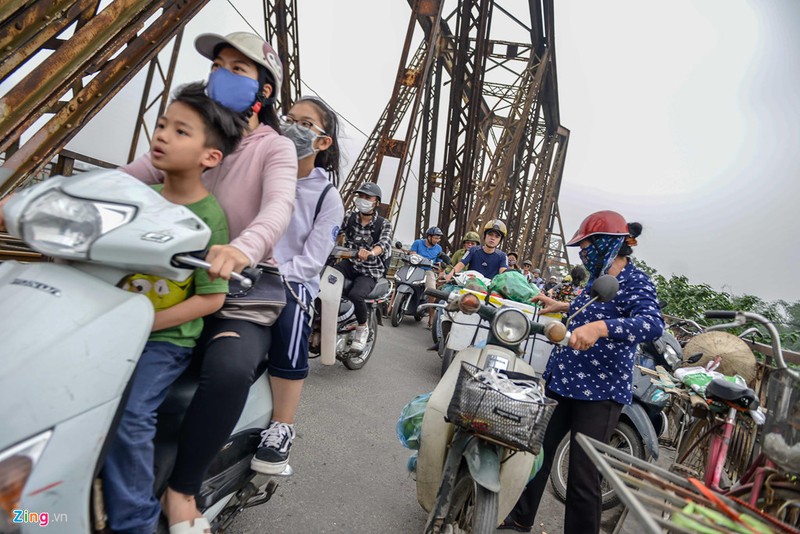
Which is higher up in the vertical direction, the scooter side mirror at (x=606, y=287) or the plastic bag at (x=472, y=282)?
the scooter side mirror at (x=606, y=287)

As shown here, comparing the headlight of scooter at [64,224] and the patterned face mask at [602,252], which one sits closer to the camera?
the headlight of scooter at [64,224]

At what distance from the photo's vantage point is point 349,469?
2938 millimetres

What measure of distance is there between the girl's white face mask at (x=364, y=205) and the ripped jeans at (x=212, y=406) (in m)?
3.45

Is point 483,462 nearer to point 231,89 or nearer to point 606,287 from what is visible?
point 606,287

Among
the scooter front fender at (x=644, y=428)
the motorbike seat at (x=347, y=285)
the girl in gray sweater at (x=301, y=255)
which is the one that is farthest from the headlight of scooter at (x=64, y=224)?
the motorbike seat at (x=347, y=285)

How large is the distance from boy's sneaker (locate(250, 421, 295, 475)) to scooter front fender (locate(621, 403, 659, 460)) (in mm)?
2371

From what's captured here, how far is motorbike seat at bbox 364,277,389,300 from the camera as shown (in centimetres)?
479

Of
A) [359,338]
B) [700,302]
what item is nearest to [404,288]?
[359,338]

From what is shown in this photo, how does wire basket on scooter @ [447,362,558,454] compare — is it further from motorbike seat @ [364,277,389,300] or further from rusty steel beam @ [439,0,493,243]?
rusty steel beam @ [439,0,493,243]

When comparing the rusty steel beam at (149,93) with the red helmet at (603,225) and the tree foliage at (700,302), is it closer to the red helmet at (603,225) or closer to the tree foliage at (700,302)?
the red helmet at (603,225)

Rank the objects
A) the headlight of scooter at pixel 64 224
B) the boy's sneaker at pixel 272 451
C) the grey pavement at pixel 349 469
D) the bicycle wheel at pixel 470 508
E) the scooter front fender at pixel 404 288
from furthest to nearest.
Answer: the scooter front fender at pixel 404 288 < the grey pavement at pixel 349 469 < the bicycle wheel at pixel 470 508 < the boy's sneaker at pixel 272 451 < the headlight of scooter at pixel 64 224

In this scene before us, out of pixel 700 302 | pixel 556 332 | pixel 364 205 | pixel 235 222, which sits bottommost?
pixel 700 302

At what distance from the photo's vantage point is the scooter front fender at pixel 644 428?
311 centimetres

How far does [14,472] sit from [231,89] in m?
1.23
